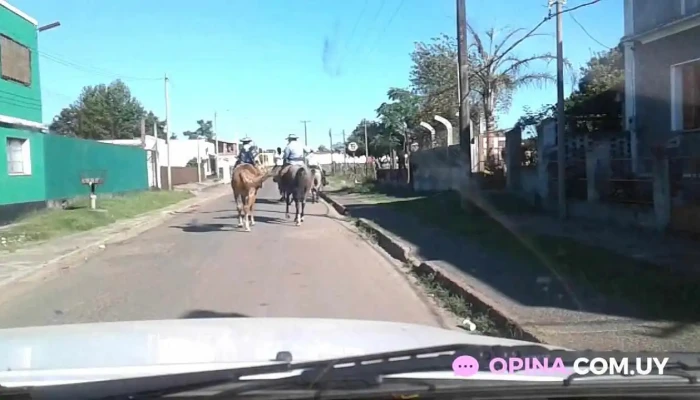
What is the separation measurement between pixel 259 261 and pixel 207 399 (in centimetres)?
1087

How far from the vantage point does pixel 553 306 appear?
8391mm

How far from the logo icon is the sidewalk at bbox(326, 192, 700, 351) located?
13.2 feet

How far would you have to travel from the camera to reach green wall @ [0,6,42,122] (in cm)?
2198

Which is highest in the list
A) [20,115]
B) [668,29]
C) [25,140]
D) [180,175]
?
[668,29]

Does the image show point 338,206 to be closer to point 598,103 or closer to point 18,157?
point 598,103

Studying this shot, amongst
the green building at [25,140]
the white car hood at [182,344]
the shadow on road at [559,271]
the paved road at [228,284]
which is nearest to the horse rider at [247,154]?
the paved road at [228,284]

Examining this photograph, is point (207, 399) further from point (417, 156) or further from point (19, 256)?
point (417, 156)

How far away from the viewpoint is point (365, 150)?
200 feet

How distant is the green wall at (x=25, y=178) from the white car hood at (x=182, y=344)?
18.7 m

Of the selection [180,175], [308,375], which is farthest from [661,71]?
[180,175]

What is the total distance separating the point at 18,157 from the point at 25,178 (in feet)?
2.02

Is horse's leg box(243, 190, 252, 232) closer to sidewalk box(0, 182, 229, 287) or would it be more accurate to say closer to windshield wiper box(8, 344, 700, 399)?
sidewalk box(0, 182, 229, 287)

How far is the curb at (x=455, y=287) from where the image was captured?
7323 mm

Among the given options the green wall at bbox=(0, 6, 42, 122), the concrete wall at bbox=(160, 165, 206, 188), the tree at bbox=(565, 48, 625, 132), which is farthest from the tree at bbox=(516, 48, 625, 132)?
the concrete wall at bbox=(160, 165, 206, 188)
